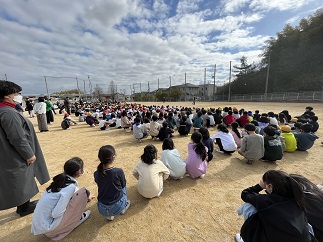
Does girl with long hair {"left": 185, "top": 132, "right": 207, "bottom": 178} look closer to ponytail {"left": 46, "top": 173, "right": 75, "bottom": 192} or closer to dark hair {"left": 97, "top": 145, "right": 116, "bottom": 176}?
dark hair {"left": 97, "top": 145, "right": 116, "bottom": 176}

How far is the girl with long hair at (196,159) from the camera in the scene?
11.0 ft

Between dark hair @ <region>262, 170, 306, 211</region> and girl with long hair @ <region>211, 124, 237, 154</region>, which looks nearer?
dark hair @ <region>262, 170, 306, 211</region>

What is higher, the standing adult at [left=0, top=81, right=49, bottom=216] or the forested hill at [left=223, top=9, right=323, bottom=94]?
the forested hill at [left=223, top=9, right=323, bottom=94]

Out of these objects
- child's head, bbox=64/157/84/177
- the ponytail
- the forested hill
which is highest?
the forested hill

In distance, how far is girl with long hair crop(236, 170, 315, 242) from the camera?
1269 mm

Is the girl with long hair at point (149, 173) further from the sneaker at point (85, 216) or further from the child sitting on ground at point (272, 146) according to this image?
the child sitting on ground at point (272, 146)

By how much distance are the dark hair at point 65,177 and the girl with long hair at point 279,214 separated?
211 centimetres

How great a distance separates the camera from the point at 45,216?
77.9 inches

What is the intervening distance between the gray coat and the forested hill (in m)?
37.4

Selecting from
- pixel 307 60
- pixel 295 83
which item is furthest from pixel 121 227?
pixel 307 60

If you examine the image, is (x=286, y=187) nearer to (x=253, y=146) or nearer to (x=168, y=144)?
(x=168, y=144)

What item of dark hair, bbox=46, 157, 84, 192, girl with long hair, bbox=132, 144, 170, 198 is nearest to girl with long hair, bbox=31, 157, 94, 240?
dark hair, bbox=46, 157, 84, 192

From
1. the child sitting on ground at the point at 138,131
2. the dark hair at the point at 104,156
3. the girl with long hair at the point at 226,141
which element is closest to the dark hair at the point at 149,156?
the dark hair at the point at 104,156

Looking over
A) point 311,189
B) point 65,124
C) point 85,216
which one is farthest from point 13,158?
point 65,124
